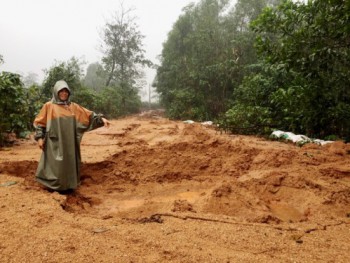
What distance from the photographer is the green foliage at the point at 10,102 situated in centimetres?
695

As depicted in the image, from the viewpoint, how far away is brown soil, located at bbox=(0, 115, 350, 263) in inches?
91.6

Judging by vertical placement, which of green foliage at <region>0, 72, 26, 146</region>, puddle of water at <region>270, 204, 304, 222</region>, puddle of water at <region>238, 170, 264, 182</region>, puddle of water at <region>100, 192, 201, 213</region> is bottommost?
puddle of water at <region>100, 192, 201, 213</region>

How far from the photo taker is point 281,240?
256 cm

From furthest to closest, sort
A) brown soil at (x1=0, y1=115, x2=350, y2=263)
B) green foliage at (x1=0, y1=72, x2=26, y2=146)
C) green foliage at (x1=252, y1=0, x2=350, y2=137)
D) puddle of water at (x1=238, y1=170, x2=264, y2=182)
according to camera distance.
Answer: green foliage at (x1=0, y1=72, x2=26, y2=146), green foliage at (x1=252, y1=0, x2=350, y2=137), puddle of water at (x1=238, y1=170, x2=264, y2=182), brown soil at (x1=0, y1=115, x2=350, y2=263)

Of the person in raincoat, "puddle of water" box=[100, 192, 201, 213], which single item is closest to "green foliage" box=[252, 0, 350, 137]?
"puddle of water" box=[100, 192, 201, 213]

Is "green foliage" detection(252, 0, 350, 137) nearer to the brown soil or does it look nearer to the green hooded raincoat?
the brown soil

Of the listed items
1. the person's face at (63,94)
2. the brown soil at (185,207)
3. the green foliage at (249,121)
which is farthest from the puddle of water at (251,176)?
the green foliage at (249,121)

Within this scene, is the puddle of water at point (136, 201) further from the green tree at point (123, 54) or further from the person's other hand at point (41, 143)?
the green tree at point (123, 54)

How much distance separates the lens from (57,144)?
13.3ft

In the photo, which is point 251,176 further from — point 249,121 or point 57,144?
point 249,121

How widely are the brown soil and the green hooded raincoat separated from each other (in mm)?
201

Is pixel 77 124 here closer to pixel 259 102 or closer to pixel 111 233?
pixel 111 233

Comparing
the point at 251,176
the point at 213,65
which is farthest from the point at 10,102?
the point at 213,65

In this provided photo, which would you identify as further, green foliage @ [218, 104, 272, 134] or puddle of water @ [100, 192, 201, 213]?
green foliage @ [218, 104, 272, 134]
